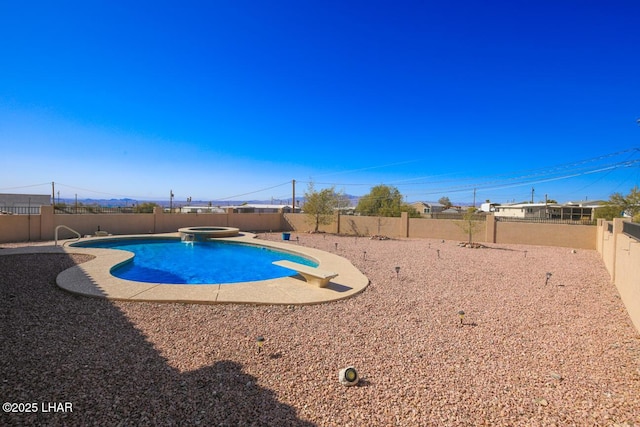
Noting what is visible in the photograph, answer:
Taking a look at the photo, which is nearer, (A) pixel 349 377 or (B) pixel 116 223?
(A) pixel 349 377

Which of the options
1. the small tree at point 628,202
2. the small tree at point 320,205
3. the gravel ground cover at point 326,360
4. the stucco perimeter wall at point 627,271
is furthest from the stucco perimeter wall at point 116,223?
the small tree at point 628,202

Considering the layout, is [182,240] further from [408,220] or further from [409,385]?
[409,385]

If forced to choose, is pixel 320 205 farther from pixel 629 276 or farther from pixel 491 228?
pixel 629 276

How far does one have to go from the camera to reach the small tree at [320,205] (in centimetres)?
2403

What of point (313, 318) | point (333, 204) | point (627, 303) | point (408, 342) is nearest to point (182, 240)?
point (333, 204)

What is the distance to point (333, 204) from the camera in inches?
966

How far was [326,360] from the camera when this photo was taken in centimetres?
447

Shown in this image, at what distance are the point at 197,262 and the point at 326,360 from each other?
1064 centimetres

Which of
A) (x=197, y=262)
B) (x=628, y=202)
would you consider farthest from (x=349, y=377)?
(x=628, y=202)

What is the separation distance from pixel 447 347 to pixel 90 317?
241 inches

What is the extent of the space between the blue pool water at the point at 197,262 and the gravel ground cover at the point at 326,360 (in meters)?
3.55

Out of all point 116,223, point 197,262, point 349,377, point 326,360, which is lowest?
point 197,262

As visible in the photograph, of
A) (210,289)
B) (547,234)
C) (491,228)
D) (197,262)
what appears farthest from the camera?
(491,228)

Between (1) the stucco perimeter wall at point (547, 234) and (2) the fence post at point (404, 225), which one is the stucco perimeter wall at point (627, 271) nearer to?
(1) the stucco perimeter wall at point (547, 234)
